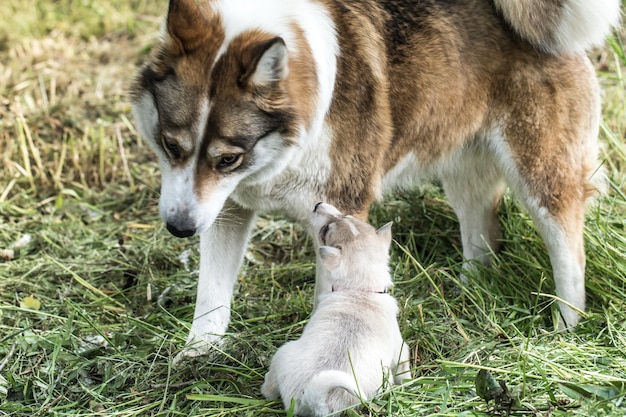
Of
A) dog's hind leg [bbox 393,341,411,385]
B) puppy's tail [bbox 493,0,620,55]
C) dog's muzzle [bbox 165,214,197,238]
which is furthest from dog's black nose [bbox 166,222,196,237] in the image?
puppy's tail [bbox 493,0,620,55]

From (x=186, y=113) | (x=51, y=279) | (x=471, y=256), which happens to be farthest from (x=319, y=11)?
(x=51, y=279)

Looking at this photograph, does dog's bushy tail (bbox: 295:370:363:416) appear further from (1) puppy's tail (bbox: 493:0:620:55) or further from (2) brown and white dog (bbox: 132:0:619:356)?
(1) puppy's tail (bbox: 493:0:620:55)

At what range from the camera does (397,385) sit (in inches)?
142

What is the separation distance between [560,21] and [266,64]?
66.8 inches

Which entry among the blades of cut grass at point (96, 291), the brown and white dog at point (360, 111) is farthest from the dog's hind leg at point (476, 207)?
the blades of cut grass at point (96, 291)

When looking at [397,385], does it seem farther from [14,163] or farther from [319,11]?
[14,163]

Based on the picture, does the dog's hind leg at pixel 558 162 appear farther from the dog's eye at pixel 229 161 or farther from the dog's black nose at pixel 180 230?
the dog's black nose at pixel 180 230

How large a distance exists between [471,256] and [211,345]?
1.81 meters

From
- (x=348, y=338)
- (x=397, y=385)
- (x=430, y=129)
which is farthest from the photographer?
(x=430, y=129)

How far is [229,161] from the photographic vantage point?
366 centimetres

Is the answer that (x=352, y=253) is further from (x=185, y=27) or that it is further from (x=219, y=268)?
(x=185, y=27)

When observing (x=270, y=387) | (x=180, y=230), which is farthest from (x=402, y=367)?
(x=180, y=230)

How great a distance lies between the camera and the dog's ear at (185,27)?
3588 millimetres

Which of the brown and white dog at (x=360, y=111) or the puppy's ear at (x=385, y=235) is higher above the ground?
the brown and white dog at (x=360, y=111)
